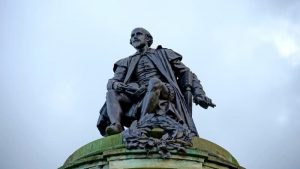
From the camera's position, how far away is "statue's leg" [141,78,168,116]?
1501cm

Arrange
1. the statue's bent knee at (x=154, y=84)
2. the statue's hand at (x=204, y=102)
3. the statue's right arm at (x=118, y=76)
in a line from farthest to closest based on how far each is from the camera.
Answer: the statue's hand at (x=204, y=102), the statue's right arm at (x=118, y=76), the statue's bent knee at (x=154, y=84)

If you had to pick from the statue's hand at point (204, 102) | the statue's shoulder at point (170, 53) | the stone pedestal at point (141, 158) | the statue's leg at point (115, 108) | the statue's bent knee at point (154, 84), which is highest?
the statue's shoulder at point (170, 53)

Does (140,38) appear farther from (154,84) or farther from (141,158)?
(141,158)

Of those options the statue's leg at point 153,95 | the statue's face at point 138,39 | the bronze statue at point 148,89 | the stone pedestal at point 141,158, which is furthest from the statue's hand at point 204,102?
the stone pedestal at point 141,158

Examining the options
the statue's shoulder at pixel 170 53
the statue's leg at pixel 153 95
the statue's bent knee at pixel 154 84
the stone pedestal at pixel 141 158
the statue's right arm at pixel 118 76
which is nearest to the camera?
the stone pedestal at pixel 141 158

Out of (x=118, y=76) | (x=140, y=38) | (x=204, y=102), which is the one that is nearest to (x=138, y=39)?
(x=140, y=38)

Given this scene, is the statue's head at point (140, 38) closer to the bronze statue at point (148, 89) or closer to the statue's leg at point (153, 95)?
the bronze statue at point (148, 89)

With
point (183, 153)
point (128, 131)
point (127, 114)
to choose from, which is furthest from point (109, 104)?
point (183, 153)

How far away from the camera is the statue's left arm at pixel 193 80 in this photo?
16.4m

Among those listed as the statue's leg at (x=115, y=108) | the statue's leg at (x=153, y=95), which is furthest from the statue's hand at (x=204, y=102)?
the statue's leg at (x=115, y=108)

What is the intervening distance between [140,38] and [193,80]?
1.78 m

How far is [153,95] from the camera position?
49.6 ft

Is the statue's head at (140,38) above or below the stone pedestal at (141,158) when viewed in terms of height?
above

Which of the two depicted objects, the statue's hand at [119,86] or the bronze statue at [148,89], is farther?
the statue's hand at [119,86]
